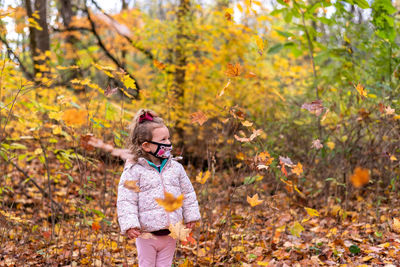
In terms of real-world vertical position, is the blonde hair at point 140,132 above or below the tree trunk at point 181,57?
below

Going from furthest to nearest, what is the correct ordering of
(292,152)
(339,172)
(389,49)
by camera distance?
(292,152)
(339,172)
(389,49)

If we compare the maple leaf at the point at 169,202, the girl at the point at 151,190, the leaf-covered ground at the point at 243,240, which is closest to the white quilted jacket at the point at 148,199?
the girl at the point at 151,190

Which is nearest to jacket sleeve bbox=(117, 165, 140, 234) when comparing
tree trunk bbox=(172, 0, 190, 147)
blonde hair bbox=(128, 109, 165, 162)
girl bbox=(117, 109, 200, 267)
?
girl bbox=(117, 109, 200, 267)

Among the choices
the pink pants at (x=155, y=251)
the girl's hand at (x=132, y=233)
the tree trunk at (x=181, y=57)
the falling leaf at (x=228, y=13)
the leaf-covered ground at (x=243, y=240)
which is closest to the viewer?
the girl's hand at (x=132, y=233)

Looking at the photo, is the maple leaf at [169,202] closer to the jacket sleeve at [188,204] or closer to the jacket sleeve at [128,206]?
the jacket sleeve at [128,206]

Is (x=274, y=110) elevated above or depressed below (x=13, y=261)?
above

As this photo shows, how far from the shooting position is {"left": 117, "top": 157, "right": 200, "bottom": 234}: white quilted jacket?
207 centimetres

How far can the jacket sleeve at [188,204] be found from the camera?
2254 mm

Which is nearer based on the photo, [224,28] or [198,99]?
[224,28]

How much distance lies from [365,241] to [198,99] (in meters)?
4.93

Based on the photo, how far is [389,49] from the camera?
362 cm

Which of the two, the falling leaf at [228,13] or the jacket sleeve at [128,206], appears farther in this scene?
the falling leaf at [228,13]

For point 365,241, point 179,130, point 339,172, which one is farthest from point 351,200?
point 179,130

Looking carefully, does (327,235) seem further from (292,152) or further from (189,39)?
(189,39)
